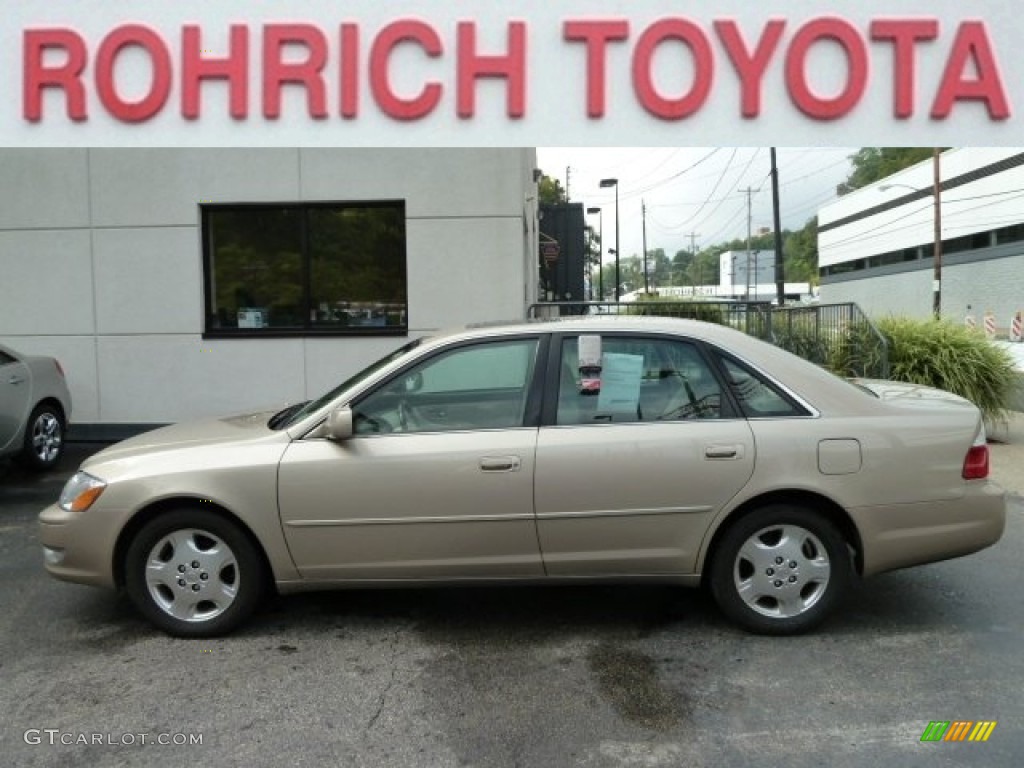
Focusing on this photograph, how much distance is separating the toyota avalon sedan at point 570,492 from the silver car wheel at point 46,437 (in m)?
4.52

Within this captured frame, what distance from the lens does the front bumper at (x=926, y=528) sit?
4.13m

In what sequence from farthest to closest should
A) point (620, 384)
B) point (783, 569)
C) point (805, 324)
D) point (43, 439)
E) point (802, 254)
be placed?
point (802, 254)
point (805, 324)
point (43, 439)
point (620, 384)
point (783, 569)

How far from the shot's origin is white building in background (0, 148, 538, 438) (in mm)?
9523

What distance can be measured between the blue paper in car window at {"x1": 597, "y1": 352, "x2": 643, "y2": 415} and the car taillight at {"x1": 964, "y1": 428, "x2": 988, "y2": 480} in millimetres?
1640

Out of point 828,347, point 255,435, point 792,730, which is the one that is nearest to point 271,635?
point 255,435

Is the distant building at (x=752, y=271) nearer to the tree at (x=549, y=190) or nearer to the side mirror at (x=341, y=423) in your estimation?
the tree at (x=549, y=190)

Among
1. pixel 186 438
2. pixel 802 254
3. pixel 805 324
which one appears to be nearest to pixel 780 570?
pixel 186 438

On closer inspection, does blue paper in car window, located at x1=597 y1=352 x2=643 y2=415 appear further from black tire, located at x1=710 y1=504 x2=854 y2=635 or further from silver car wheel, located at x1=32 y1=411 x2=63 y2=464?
silver car wheel, located at x1=32 y1=411 x2=63 y2=464

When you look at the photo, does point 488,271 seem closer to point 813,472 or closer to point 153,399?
point 153,399

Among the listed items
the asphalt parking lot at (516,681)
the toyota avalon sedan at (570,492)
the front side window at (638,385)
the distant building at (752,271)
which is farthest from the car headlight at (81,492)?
the distant building at (752,271)

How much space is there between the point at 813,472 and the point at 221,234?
25.9 feet

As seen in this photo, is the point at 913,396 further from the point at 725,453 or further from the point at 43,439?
the point at 43,439

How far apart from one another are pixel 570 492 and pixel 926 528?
1761 mm

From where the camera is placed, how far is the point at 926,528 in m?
4.17
